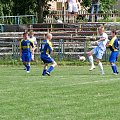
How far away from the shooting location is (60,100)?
13.4 meters

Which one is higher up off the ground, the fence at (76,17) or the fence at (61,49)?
the fence at (76,17)

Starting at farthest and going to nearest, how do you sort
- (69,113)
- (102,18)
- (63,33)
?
(102,18) < (63,33) < (69,113)

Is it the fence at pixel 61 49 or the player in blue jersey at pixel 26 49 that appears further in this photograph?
the fence at pixel 61 49

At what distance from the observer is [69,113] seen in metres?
11.5

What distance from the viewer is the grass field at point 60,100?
11359 mm

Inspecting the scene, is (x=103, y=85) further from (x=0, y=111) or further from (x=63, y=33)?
(x=63, y=33)

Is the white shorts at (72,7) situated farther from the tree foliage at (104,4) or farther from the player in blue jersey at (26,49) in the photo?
the tree foliage at (104,4)

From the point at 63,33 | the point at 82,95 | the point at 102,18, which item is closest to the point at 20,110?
the point at 82,95

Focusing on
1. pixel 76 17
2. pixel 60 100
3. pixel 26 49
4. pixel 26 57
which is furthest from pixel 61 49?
pixel 60 100

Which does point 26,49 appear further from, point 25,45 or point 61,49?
point 61,49

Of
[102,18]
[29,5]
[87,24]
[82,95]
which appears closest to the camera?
[82,95]

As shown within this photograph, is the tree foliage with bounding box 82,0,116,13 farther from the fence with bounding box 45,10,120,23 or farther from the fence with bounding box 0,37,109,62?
the fence with bounding box 0,37,109,62

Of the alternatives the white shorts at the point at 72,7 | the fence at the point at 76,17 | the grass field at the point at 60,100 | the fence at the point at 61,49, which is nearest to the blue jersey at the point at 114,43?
the grass field at the point at 60,100

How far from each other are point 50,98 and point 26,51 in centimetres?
1225
